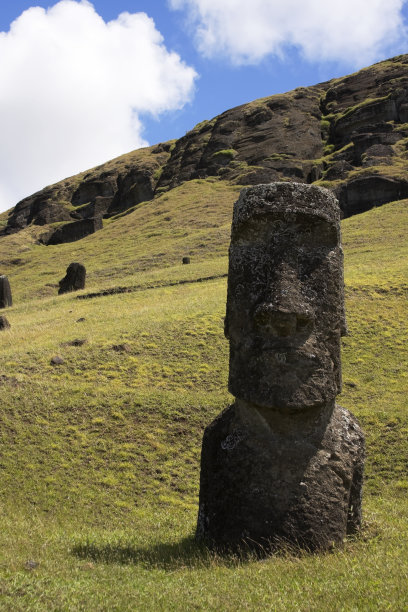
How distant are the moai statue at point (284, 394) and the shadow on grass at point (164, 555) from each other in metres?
0.20

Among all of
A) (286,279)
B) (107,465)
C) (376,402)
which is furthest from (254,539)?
(376,402)

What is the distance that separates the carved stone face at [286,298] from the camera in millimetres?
6457

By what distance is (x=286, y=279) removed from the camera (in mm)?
6633

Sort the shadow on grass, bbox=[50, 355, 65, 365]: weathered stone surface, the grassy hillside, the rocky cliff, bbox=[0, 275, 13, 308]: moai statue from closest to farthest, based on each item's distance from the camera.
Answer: the grassy hillside → the shadow on grass → bbox=[50, 355, 65, 365]: weathered stone surface → bbox=[0, 275, 13, 308]: moai statue → the rocky cliff

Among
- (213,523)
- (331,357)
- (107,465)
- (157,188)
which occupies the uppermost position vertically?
(157,188)

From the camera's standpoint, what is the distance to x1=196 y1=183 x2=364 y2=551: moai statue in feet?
20.8

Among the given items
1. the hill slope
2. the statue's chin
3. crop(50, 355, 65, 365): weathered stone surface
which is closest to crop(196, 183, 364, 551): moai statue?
the statue's chin

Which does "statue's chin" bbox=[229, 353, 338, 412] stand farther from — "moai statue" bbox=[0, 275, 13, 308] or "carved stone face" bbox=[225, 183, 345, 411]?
"moai statue" bbox=[0, 275, 13, 308]

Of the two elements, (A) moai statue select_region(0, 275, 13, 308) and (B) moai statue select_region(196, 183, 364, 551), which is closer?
(B) moai statue select_region(196, 183, 364, 551)

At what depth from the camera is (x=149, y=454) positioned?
41.7 feet

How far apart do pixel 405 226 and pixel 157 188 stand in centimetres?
6885

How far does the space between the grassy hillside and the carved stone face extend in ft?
5.87

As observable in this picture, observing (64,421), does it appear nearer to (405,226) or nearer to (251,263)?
(251,263)

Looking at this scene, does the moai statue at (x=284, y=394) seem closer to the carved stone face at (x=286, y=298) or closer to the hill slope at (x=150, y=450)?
the carved stone face at (x=286, y=298)
